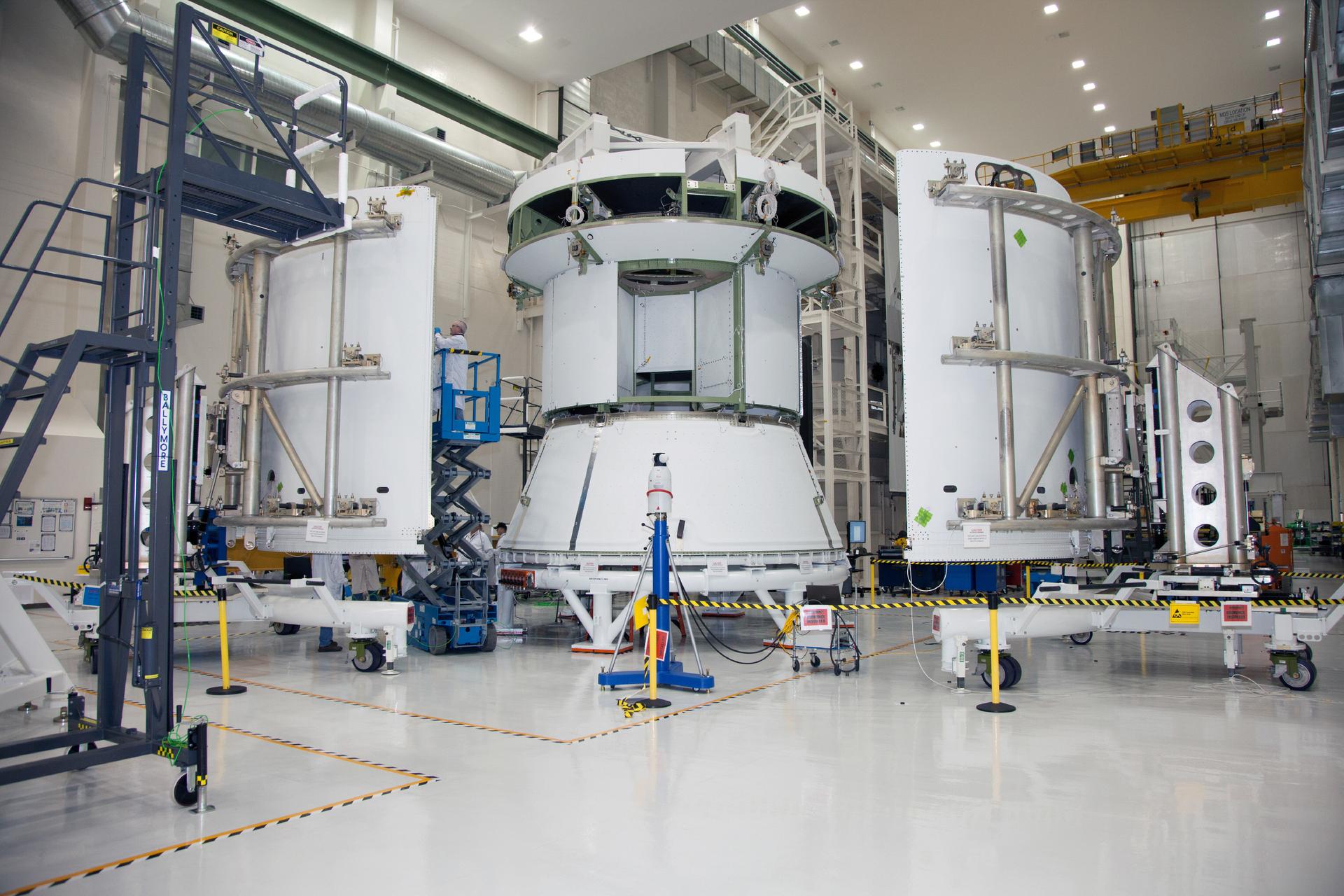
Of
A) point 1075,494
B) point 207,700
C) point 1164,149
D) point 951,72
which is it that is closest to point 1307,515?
point 1164,149

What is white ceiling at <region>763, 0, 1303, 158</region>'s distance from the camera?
21578 millimetres

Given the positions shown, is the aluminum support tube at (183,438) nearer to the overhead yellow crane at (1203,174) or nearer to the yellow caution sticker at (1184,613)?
the yellow caution sticker at (1184,613)

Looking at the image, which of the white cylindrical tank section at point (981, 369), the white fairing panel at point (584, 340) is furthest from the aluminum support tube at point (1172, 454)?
the white fairing panel at point (584, 340)

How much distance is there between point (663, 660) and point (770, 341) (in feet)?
16.1

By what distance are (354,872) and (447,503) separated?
6847mm

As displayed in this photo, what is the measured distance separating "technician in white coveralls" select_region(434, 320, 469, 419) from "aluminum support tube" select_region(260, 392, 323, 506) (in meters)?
1.69

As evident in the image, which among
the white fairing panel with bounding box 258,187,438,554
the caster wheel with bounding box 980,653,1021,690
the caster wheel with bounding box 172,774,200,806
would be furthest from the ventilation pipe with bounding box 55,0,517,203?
the caster wheel with bounding box 980,653,1021,690

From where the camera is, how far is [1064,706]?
22.5 ft

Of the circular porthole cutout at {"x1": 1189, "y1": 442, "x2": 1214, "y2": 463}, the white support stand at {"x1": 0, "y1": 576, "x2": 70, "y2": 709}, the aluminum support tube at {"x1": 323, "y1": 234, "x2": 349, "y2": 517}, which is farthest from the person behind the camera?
the aluminum support tube at {"x1": 323, "y1": 234, "x2": 349, "y2": 517}

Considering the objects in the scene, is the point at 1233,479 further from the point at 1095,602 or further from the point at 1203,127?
the point at 1203,127

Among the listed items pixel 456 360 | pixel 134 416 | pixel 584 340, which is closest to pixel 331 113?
pixel 456 360

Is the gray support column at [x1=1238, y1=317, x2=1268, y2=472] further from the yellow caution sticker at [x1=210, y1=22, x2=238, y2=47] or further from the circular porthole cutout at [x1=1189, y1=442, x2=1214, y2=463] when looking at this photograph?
the yellow caution sticker at [x1=210, y1=22, x2=238, y2=47]

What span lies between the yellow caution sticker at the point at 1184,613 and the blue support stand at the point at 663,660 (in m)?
3.90

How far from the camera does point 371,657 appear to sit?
8.56 m
